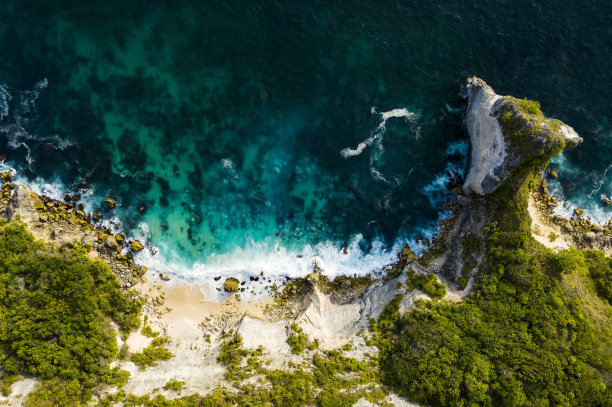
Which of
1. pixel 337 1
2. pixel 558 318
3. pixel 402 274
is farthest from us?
pixel 337 1

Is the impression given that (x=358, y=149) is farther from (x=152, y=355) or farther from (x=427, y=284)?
(x=152, y=355)

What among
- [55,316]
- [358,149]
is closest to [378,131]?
[358,149]

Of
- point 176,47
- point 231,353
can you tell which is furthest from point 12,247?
point 176,47

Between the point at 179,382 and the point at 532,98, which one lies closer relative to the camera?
the point at 179,382

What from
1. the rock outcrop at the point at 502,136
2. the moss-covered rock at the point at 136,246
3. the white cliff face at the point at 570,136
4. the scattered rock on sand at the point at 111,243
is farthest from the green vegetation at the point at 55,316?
Answer: the white cliff face at the point at 570,136

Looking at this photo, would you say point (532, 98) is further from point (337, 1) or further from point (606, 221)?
point (337, 1)

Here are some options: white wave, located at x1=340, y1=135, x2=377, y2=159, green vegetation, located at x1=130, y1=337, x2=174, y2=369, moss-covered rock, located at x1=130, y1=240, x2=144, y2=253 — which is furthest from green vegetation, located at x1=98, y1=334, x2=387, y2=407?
white wave, located at x1=340, y1=135, x2=377, y2=159

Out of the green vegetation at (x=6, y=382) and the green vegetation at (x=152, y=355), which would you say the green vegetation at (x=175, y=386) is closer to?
the green vegetation at (x=152, y=355)
